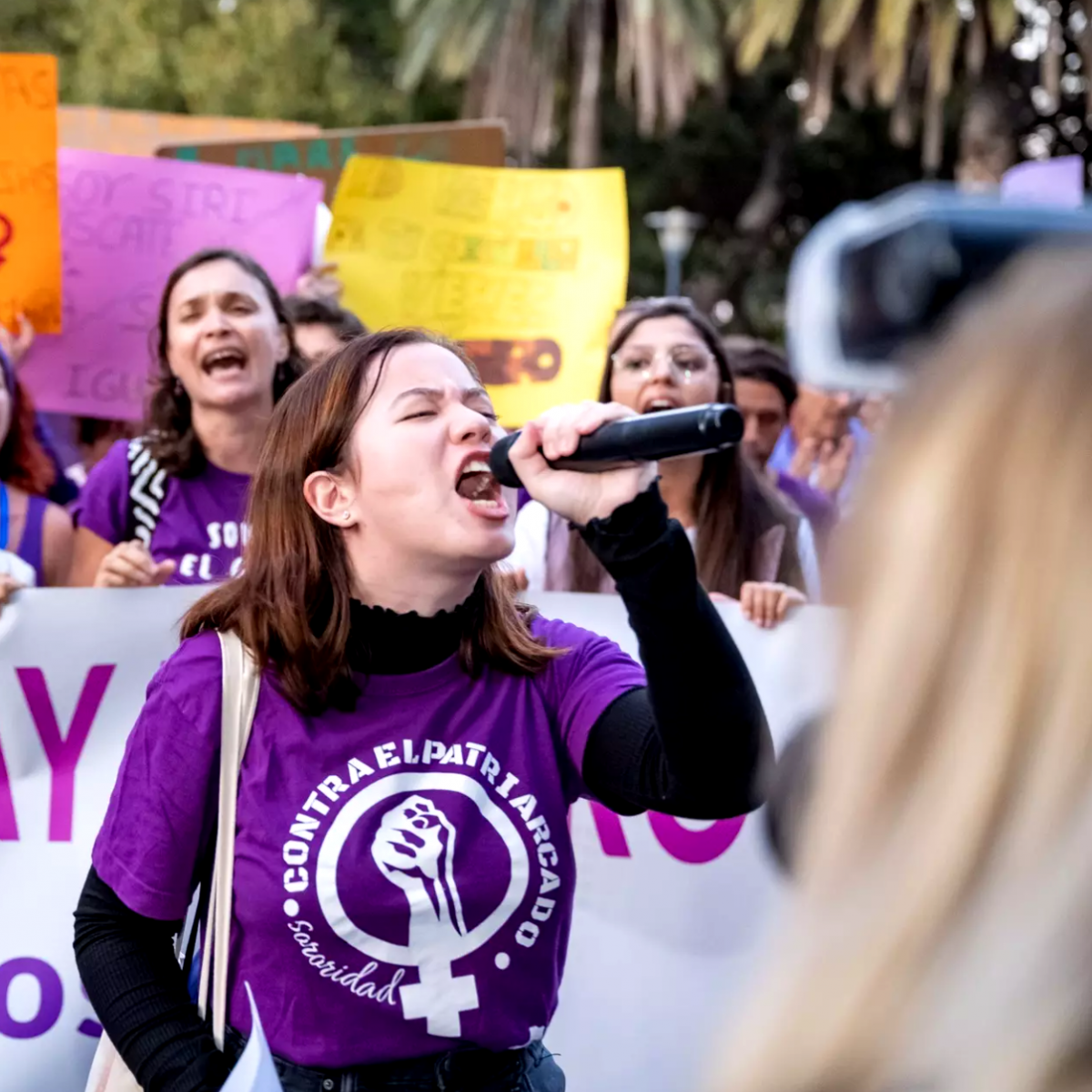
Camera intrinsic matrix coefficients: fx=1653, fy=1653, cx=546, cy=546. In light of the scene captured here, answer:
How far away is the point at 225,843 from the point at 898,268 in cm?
138

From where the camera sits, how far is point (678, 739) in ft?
6.03

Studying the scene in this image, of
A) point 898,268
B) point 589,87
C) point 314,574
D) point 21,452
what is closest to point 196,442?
point 21,452

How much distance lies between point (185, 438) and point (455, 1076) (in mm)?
1931

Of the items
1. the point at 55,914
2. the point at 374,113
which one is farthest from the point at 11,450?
the point at 374,113

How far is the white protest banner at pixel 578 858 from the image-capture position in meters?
3.10

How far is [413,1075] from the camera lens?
1.95 metres

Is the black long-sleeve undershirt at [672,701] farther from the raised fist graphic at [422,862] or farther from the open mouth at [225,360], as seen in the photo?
the open mouth at [225,360]

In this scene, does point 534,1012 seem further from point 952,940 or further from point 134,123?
point 134,123

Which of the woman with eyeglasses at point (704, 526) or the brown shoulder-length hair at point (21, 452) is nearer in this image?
the woman with eyeglasses at point (704, 526)

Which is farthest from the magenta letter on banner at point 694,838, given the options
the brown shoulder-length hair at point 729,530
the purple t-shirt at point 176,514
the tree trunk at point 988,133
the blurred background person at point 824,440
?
the tree trunk at point 988,133

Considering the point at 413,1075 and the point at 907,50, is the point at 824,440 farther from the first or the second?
the point at 907,50

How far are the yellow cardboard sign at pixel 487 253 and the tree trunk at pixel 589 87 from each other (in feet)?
49.7

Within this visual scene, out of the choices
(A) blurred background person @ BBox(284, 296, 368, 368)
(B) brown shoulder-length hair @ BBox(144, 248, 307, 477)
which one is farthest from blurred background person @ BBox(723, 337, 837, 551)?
(B) brown shoulder-length hair @ BBox(144, 248, 307, 477)

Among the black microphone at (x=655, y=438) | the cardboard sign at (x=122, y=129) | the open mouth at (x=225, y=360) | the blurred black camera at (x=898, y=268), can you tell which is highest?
the cardboard sign at (x=122, y=129)
